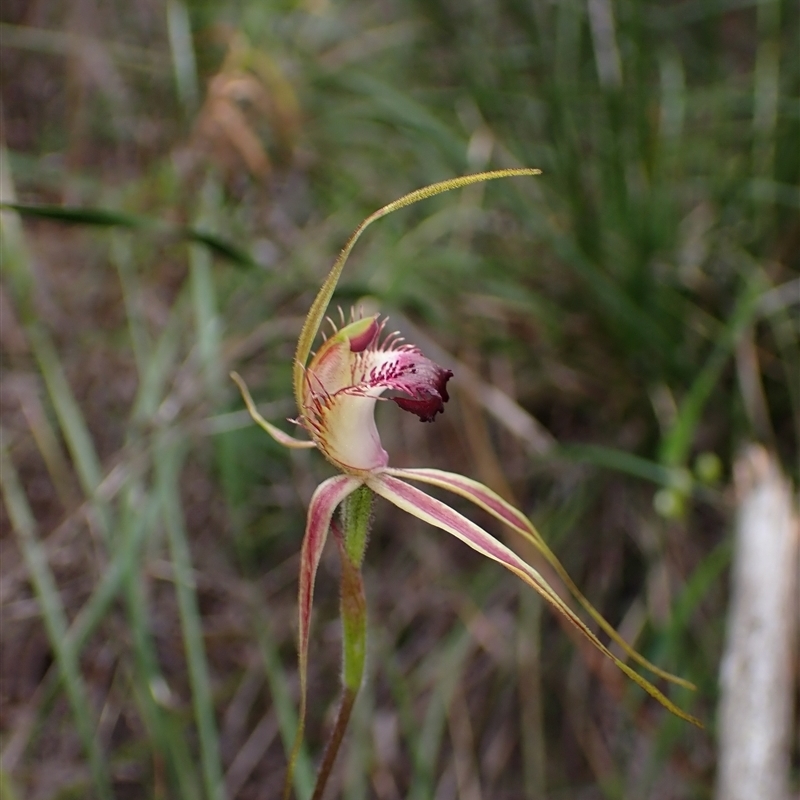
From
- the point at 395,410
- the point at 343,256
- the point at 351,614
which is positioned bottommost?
the point at 395,410

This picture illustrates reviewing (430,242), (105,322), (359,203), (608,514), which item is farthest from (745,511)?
(105,322)

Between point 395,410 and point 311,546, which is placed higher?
point 311,546

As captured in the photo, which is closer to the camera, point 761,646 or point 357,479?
point 357,479

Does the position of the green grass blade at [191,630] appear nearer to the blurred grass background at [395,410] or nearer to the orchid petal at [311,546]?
the blurred grass background at [395,410]

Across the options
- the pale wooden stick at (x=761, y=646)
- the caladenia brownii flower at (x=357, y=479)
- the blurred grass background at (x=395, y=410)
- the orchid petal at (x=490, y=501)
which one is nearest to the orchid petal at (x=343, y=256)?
the caladenia brownii flower at (x=357, y=479)

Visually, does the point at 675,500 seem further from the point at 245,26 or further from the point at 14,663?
the point at 245,26

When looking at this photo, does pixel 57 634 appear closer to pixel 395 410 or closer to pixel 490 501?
pixel 490 501

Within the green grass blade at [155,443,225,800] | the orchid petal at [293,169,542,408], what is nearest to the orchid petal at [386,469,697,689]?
the orchid petal at [293,169,542,408]

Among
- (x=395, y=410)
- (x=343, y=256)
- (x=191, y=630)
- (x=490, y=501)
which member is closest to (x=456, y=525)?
(x=490, y=501)
